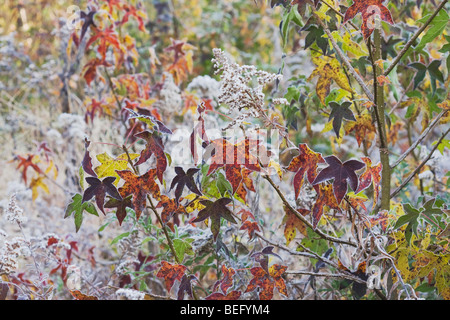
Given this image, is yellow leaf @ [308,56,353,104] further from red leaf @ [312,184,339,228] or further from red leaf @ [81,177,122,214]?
red leaf @ [81,177,122,214]

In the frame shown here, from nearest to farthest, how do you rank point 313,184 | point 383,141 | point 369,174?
point 313,184 < point 369,174 < point 383,141

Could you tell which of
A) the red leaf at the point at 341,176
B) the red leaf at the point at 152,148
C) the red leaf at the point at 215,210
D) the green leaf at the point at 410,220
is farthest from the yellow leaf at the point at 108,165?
the green leaf at the point at 410,220

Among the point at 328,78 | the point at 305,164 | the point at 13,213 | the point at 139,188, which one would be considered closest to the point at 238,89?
the point at 305,164

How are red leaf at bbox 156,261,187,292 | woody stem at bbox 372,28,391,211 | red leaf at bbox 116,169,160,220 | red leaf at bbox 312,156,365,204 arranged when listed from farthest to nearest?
woody stem at bbox 372,28,391,211 < red leaf at bbox 156,261,187,292 < red leaf at bbox 116,169,160,220 < red leaf at bbox 312,156,365,204

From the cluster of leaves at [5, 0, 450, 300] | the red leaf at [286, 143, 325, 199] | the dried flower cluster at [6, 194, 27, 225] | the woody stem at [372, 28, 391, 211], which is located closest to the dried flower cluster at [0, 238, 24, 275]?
the dried flower cluster at [6, 194, 27, 225]

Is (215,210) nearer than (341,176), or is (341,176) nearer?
(341,176)

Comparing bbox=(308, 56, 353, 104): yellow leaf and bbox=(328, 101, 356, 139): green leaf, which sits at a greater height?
bbox=(308, 56, 353, 104): yellow leaf

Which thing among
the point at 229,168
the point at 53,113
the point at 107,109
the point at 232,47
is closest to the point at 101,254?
the point at 107,109

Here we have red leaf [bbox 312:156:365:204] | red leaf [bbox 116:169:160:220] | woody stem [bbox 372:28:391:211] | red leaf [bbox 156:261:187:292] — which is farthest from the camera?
woody stem [bbox 372:28:391:211]

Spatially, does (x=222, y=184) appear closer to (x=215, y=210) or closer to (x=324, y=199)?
(x=215, y=210)

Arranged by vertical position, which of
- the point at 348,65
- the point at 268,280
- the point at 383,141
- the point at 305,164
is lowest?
the point at 268,280

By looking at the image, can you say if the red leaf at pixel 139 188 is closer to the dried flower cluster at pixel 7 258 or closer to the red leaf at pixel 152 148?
the red leaf at pixel 152 148

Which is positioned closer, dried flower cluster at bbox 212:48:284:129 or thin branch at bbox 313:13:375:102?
dried flower cluster at bbox 212:48:284:129

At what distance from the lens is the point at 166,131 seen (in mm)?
985
